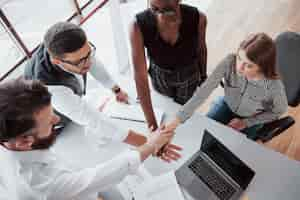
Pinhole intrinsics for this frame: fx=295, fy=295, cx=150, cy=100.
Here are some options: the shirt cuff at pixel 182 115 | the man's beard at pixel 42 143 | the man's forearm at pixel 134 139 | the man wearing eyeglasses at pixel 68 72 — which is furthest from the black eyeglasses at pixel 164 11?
the man's beard at pixel 42 143

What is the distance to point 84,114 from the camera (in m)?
1.46

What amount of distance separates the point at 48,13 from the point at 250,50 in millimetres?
1551

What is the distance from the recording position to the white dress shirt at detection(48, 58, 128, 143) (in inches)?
55.1

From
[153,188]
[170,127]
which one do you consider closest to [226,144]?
[170,127]

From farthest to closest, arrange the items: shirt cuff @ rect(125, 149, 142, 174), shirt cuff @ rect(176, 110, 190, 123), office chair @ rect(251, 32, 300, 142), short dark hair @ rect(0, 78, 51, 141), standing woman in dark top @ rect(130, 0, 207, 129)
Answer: office chair @ rect(251, 32, 300, 142) → shirt cuff @ rect(176, 110, 190, 123) → standing woman in dark top @ rect(130, 0, 207, 129) → shirt cuff @ rect(125, 149, 142, 174) → short dark hair @ rect(0, 78, 51, 141)

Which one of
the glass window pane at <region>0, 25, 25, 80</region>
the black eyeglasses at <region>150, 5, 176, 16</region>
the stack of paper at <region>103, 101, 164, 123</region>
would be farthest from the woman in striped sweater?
the glass window pane at <region>0, 25, 25, 80</region>

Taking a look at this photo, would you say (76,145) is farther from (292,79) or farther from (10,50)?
(292,79)

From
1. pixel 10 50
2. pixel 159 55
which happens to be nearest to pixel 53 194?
pixel 159 55

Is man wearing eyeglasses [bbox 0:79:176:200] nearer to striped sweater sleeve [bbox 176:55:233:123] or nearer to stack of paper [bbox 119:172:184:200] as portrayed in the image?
stack of paper [bbox 119:172:184:200]

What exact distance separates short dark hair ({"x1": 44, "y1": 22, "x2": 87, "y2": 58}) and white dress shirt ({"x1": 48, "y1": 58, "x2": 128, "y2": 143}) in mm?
176

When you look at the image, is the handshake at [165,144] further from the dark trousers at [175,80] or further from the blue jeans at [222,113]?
the blue jeans at [222,113]

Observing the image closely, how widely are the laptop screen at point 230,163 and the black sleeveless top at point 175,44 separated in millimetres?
501

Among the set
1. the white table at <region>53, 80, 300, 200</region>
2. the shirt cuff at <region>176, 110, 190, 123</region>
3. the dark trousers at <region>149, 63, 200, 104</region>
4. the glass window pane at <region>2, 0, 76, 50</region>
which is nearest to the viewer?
the white table at <region>53, 80, 300, 200</region>

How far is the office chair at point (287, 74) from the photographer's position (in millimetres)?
1669
